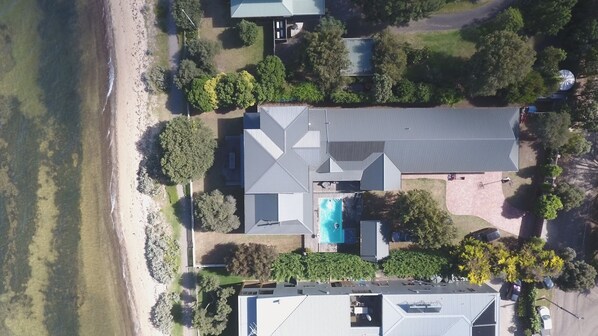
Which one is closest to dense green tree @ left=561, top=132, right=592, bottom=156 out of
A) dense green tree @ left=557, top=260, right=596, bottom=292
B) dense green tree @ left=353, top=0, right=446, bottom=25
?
dense green tree @ left=557, top=260, right=596, bottom=292

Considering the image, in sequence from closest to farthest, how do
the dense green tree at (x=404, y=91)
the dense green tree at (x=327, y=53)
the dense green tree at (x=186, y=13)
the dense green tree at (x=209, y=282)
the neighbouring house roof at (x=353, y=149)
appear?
1. the dense green tree at (x=327, y=53)
2. the neighbouring house roof at (x=353, y=149)
3. the dense green tree at (x=404, y=91)
4. the dense green tree at (x=186, y=13)
5. the dense green tree at (x=209, y=282)

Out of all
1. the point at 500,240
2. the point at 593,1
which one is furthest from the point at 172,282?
the point at 593,1

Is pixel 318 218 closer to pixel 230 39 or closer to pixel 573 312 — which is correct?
pixel 230 39

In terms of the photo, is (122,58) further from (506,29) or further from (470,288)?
(470,288)

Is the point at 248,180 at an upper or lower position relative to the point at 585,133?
lower

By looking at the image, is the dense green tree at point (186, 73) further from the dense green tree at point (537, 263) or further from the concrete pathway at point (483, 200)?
the dense green tree at point (537, 263)

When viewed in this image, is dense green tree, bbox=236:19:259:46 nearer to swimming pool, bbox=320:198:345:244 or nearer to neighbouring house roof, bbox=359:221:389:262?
swimming pool, bbox=320:198:345:244

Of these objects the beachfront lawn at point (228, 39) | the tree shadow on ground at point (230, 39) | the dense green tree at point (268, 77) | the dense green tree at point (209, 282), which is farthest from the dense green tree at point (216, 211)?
the tree shadow on ground at point (230, 39)

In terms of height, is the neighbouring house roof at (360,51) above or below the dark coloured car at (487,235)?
above
